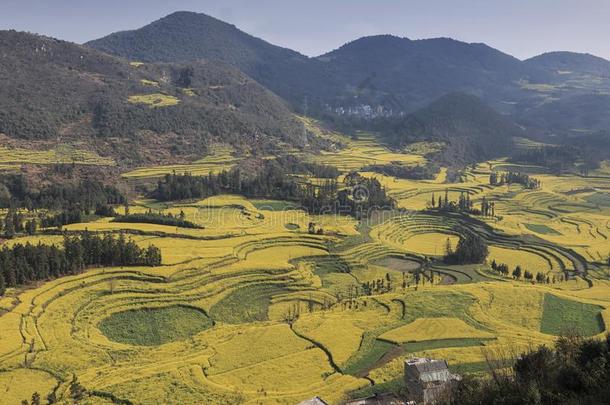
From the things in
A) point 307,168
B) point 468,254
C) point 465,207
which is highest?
point 307,168

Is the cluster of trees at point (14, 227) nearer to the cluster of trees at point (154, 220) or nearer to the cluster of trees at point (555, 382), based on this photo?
the cluster of trees at point (154, 220)

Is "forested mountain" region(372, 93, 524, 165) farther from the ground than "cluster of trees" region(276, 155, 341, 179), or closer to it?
farther from the ground

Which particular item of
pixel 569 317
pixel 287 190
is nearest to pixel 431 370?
pixel 569 317

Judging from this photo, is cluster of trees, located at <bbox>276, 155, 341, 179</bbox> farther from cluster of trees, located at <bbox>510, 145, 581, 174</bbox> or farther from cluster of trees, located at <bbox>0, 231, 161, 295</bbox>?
cluster of trees, located at <bbox>0, 231, 161, 295</bbox>

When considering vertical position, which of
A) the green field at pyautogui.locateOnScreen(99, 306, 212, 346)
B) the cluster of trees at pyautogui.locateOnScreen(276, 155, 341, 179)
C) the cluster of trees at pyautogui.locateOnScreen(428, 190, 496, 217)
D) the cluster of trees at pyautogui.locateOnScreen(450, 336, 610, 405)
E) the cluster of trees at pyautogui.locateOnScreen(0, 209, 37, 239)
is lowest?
the green field at pyautogui.locateOnScreen(99, 306, 212, 346)

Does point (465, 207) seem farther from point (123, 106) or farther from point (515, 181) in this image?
point (123, 106)

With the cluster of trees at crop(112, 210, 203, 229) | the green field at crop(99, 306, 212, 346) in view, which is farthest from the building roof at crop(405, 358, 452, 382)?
the cluster of trees at crop(112, 210, 203, 229)
